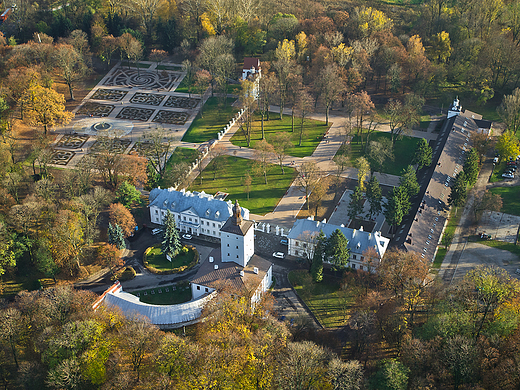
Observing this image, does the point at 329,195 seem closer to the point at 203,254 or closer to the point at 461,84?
the point at 203,254

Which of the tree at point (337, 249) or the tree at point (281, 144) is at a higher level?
the tree at point (337, 249)

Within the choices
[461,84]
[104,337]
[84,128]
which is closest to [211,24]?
[84,128]

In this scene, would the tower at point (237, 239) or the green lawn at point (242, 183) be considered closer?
the tower at point (237, 239)

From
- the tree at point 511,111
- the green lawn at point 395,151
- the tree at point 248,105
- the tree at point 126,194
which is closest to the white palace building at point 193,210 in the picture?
the tree at point 126,194

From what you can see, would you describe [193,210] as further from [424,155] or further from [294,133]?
[424,155]

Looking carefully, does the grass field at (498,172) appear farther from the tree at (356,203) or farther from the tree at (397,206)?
the tree at (356,203)

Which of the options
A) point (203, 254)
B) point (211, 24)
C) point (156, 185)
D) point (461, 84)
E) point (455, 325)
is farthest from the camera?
point (211, 24)

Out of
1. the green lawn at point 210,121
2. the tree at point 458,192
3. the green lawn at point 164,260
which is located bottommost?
the green lawn at point 164,260
